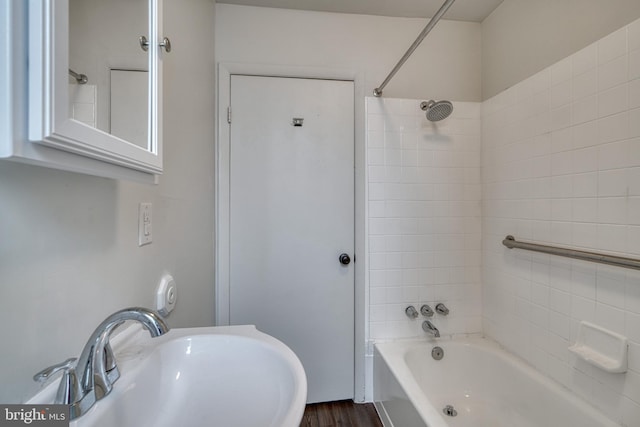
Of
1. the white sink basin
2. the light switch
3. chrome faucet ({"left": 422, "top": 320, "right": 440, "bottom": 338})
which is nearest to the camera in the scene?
the white sink basin

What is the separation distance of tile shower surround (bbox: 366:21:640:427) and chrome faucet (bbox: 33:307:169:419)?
135cm

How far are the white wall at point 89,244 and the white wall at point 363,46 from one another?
15.8 inches

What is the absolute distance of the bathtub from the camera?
3.79ft

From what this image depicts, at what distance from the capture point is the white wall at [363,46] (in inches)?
63.3

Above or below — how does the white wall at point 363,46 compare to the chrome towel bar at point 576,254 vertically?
above

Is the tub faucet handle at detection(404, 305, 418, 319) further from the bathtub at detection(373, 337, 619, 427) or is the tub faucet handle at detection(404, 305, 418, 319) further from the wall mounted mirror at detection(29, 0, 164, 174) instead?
the wall mounted mirror at detection(29, 0, 164, 174)

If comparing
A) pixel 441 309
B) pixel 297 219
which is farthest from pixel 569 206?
pixel 297 219

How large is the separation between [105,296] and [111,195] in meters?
0.25

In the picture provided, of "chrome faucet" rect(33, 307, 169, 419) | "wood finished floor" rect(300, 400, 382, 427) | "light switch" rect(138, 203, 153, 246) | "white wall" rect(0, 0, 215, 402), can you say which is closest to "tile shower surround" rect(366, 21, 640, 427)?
"wood finished floor" rect(300, 400, 382, 427)

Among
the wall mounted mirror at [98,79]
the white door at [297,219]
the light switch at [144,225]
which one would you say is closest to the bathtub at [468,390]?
the white door at [297,219]

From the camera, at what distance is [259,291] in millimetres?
1646

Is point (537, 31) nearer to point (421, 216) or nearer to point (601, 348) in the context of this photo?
point (421, 216)

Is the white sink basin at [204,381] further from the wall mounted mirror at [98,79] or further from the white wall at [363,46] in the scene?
the white wall at [363,46]

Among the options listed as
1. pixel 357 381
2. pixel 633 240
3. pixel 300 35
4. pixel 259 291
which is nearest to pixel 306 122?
pixel 300 35
